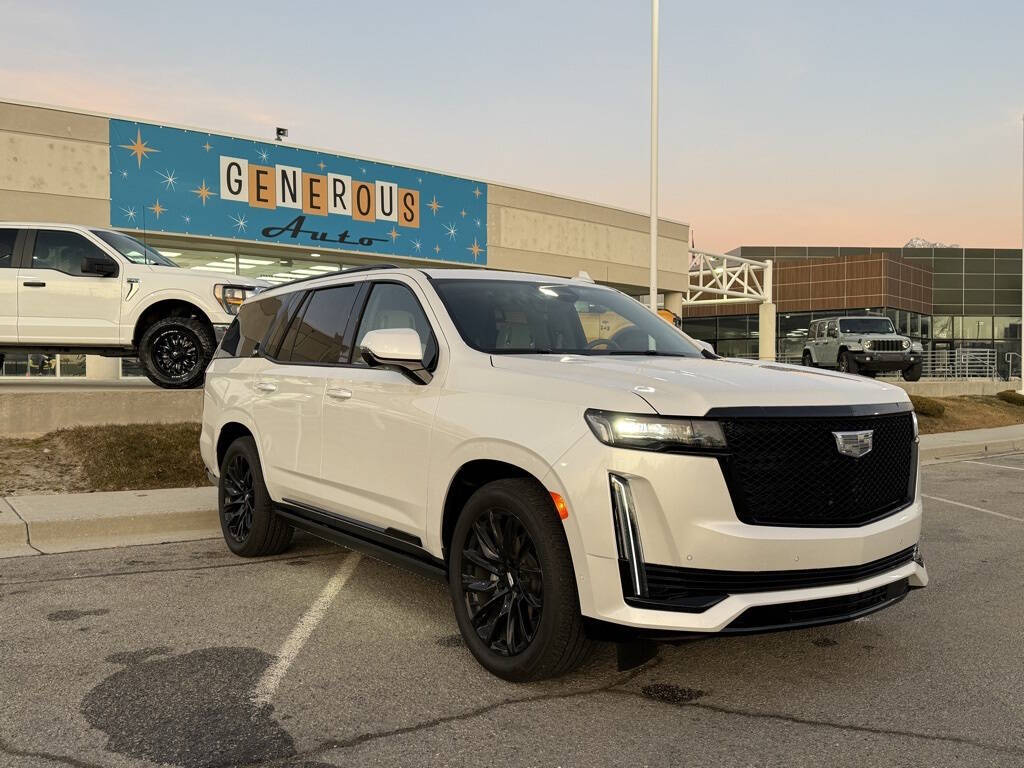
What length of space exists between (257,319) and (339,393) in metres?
1.89

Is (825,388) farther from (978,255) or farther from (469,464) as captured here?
(978,255)

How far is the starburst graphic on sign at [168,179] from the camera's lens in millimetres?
20516

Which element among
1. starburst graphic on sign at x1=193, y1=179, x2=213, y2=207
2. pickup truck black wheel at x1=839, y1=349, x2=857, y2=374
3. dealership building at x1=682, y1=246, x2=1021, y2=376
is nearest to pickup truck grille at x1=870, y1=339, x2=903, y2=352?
pickup truck black wheel at x1=839, y1=349, x2=857, y2=374

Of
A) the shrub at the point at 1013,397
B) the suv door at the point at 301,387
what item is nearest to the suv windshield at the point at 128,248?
the suv door at the point at 301,387

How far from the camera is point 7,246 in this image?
35.1 feet

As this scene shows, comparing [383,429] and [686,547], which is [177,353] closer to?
[383,429]

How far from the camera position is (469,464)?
4.18 m

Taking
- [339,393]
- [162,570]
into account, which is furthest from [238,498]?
[339,393]

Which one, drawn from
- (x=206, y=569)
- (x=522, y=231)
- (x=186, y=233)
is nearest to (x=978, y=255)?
(x=522, y=231)

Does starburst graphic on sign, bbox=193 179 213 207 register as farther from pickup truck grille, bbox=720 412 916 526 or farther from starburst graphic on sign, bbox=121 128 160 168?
pickup truck grille, bbox=720 412 916 526

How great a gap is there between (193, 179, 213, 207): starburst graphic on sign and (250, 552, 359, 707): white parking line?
1679 cm

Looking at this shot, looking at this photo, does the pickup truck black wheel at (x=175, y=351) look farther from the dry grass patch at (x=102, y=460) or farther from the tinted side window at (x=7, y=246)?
the tinted side window at (x=7, y=246)

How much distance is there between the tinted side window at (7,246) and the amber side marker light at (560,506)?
9.49 metres

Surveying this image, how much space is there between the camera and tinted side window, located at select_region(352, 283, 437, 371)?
4.87m
